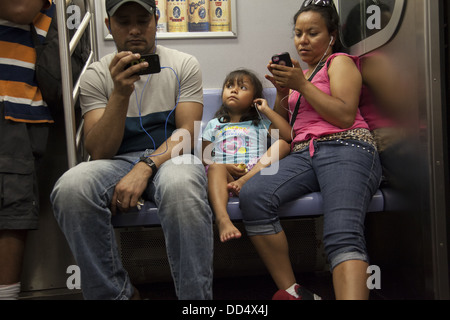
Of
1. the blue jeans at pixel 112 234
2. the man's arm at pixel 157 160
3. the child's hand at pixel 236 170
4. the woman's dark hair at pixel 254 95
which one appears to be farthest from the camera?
the woman's dark hair at pixel 254 95

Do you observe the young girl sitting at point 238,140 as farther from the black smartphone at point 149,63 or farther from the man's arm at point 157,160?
the black smartphone at point 149,63

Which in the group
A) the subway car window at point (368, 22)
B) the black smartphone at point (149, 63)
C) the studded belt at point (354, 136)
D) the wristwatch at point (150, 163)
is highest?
the subway car window at point (368, 22)

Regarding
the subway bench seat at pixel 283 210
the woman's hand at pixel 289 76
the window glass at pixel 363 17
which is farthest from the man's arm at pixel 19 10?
the window glass at pixel 363 17

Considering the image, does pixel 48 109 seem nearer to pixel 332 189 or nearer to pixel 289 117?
pixel 289 117

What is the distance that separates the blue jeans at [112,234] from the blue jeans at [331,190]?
24 cm

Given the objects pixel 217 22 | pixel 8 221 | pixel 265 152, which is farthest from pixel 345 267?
pixel 217 22

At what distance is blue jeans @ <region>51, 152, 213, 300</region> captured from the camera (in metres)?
1.17

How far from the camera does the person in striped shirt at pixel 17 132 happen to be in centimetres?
146

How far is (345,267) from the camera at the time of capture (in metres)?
1.20

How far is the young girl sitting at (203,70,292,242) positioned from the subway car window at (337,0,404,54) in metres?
0.48

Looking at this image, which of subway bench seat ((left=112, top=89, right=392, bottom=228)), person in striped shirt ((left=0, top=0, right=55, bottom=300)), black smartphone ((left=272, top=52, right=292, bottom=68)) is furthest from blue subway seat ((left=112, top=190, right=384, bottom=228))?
black smartphone ((left=272, top=52, right=292, bottom=68))

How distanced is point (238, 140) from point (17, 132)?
930 mm

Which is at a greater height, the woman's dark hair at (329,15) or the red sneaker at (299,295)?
the woman's dark hair at (329,15)

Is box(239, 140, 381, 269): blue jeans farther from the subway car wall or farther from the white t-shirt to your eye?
the white t-shirt
